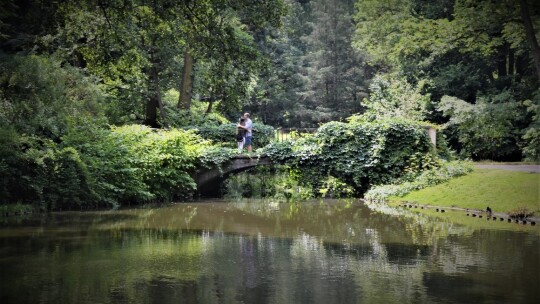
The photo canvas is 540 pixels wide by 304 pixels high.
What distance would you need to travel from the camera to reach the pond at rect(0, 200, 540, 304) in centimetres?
823

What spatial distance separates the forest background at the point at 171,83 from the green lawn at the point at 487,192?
3.87 m

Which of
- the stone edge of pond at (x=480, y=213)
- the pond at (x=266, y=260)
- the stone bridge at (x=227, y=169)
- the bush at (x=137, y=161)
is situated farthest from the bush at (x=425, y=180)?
the bush at (x=137, y=161)

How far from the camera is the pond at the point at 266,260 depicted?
8.23 meters

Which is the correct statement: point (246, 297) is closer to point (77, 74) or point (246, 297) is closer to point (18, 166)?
point (18, 166)

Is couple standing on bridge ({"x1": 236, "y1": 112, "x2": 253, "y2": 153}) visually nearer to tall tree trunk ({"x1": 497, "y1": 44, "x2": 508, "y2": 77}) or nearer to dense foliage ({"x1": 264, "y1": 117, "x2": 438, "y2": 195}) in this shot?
dense foliage ({"x1": 264, "y1": 117, "x2": 438, "y2": 195})

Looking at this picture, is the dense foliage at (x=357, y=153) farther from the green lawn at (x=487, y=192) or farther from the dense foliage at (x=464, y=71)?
the dense foliage at (x=464, y=71)

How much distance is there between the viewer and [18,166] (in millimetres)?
18125

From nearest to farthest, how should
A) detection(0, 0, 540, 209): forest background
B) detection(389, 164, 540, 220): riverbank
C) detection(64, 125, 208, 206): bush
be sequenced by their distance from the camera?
detection(0, 0, 540, 209): forest background → detection(389, 164, 540, 220): riverbank → detection(64, 125, 208, 206): bush

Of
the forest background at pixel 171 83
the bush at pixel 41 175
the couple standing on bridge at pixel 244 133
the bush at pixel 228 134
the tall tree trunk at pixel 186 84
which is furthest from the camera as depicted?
the tall tree trunk at pixel 186 84

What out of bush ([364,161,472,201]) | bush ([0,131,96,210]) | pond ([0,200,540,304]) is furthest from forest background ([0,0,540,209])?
bush ([364,161,472,201])

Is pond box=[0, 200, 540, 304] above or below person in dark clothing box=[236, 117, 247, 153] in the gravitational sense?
below

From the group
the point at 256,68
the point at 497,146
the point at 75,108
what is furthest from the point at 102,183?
the point at 497,146

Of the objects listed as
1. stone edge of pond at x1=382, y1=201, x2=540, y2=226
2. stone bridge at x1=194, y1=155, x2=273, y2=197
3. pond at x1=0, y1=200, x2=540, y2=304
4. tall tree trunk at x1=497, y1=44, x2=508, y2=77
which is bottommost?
pond at x1=0, y1=200, x2=540, y2=304

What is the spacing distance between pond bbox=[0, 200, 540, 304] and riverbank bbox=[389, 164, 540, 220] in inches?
68.2
